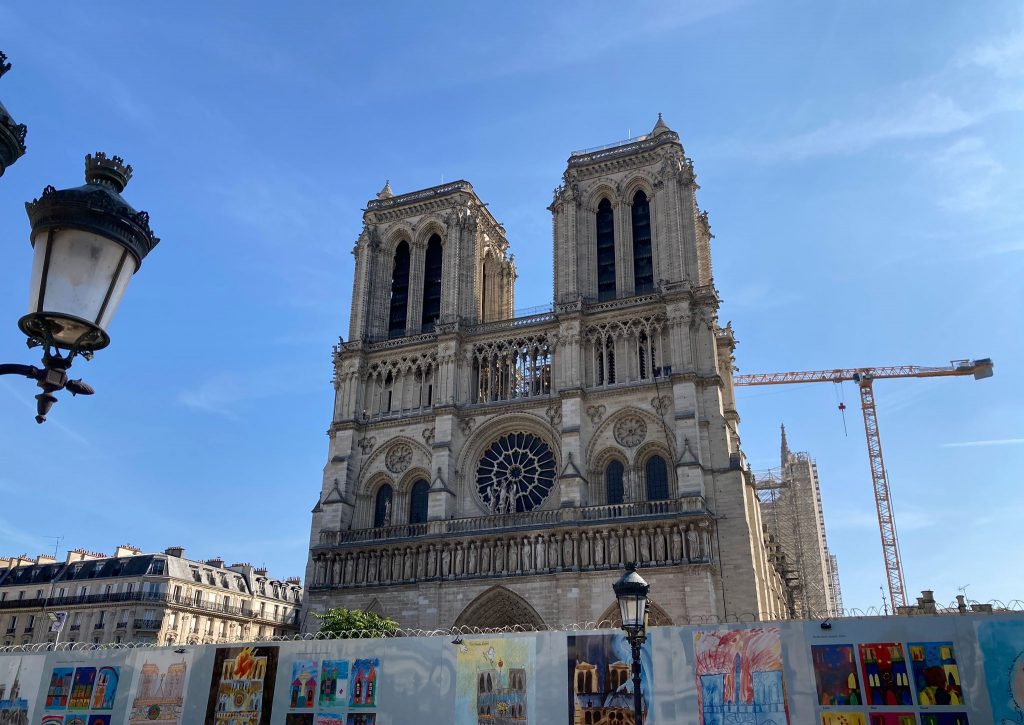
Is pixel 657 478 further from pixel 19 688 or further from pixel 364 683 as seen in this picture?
pixel 19 688

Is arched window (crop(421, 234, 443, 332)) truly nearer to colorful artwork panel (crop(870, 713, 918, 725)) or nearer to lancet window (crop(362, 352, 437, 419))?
lancet window (crop(362, 352, 437, 419))

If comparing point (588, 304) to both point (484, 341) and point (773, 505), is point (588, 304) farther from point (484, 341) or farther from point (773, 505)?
point (773, 505)

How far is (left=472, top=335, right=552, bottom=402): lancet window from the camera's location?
124 feet

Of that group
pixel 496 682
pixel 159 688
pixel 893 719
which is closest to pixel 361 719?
pixel 496 682

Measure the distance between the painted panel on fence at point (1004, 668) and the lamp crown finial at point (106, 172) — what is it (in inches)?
598

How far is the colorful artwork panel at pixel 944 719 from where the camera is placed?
14078mm

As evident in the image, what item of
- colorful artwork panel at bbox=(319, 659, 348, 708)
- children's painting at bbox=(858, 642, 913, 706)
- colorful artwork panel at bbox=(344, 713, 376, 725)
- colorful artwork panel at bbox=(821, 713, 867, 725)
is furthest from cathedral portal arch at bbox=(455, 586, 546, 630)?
children's painting at bbox=(858, 642, 913, 706)

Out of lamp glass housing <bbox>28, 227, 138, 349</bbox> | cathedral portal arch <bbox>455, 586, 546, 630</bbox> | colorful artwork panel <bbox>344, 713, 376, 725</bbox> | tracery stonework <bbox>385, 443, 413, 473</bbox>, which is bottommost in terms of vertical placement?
colorful artwork panel <bbox>344, 713, 376, 725</bbox>

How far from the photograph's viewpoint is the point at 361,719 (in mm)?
17266

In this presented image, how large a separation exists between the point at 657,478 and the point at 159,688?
20.5 meters

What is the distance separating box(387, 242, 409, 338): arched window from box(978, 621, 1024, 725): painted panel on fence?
102ft

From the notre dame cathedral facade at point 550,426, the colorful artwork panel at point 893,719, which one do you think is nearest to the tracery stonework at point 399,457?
the notre dame cathedral facade at point 550,426

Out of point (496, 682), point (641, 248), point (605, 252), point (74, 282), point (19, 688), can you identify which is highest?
point (605, 252)

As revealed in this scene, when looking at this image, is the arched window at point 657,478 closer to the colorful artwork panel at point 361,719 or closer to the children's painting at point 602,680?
the children's painting at point 602,680
